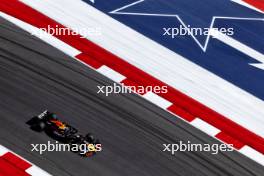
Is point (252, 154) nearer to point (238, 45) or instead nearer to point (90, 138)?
point (238, 45)

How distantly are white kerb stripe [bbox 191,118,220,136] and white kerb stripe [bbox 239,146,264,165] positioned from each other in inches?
37.7

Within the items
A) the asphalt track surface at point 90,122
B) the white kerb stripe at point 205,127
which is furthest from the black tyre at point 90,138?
the white kerb stripe at point 205,127

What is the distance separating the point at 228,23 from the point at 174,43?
241 cm

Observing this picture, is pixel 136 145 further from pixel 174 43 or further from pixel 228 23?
pixel 228 23

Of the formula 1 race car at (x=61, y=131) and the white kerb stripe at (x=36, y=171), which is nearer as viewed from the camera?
the white kerb stripe at (x=36, y=171)

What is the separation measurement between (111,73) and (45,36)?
2.69 metres

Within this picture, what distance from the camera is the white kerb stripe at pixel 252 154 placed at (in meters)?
15.4

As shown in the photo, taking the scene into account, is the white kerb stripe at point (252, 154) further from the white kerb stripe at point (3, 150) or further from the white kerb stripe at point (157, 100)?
the white kerb stripe at point (3, 150)

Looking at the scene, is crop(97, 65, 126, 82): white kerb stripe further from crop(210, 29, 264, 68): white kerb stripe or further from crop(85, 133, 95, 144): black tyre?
crop(210, 29, 264, 68): white kerb stripe

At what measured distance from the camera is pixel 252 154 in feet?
51.0

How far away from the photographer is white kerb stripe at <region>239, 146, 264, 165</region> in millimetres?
15438

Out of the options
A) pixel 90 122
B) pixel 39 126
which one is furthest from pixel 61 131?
pixel 90 122

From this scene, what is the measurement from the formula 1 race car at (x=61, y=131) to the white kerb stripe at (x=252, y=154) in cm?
433

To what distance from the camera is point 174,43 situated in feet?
60.3
